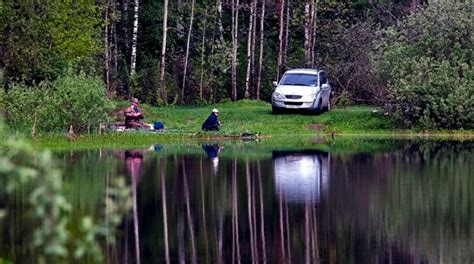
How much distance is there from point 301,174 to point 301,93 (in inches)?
610

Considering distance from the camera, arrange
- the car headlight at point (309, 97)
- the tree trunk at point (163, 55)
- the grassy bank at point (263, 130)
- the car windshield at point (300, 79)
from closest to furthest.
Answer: the grassy bank at point (263, 130)
the car headlight at point (309, 97)
the car windshield at point (300, 79)
the tree trunk at point (163, 55)

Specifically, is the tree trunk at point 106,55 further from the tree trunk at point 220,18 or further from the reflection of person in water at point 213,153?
the reflection of person in water at point 213,153

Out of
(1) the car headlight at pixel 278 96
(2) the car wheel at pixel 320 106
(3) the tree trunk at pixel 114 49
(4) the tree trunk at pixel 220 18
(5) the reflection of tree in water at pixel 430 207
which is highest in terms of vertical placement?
(4) the tree trunk at pixel 220 18

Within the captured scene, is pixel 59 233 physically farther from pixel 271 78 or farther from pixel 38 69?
pixel 271 78

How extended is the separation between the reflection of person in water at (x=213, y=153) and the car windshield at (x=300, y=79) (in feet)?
26.1

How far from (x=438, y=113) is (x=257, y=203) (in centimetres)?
1954

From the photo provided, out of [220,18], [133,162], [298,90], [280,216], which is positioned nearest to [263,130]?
[298,90]

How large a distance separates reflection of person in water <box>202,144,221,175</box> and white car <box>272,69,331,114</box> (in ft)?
22.0

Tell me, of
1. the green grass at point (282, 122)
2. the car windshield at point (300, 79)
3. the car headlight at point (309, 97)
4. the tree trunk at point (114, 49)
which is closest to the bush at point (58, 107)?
the green grass at point (282, 122)

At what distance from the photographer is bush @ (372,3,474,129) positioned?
41250mm

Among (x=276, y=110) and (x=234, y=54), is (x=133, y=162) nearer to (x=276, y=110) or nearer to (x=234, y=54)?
(x=276, y=110)

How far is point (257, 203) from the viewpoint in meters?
23.3

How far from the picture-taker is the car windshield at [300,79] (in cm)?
4484

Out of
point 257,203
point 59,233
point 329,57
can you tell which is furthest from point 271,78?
point 59,233
